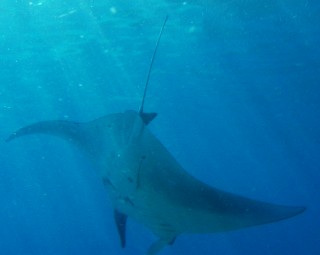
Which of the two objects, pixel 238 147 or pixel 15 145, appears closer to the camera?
pixel 15 145

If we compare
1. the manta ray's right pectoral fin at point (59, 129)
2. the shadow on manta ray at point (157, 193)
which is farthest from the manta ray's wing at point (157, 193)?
the manta ray's right pectoral fin at point (59, 129)

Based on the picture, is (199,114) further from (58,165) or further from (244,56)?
(58,165)

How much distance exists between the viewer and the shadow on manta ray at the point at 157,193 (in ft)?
13.9

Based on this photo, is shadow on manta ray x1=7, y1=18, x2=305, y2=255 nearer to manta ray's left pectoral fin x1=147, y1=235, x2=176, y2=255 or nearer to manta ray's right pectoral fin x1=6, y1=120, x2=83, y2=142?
manta ray's left pectoral fin x1=147, y1=235, x2=176, y2=255

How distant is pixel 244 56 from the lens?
723 inches

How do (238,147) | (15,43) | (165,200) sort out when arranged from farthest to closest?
(238,147)
(15,43)
(165,200)

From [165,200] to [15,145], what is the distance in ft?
142

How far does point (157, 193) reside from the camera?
4465mm

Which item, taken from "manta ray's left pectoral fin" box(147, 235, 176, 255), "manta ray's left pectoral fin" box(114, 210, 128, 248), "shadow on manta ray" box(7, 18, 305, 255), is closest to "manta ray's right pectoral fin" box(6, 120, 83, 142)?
"shadow on manta ray" box(7, 18, 305, 255)

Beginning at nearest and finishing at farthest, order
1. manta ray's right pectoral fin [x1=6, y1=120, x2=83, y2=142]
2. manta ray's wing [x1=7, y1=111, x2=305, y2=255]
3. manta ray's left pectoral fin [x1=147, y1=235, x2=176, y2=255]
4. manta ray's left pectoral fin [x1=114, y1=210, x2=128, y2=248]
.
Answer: manta ray's wing [x1=7, y1=111, x2=305, y2=255] < manta ray's left pectoral fin [x1=147, y1=235, x2=176, y2=255] < manta ray's left pectoral fin [x1=114, y1=210, x2=128, y2=248] < manta ray's right pectoral fin [x1=6, y1=120, x2=83, y2=142]

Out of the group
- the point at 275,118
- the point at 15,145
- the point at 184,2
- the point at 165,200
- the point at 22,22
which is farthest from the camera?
the point at 15,145

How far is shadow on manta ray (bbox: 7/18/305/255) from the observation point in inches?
167

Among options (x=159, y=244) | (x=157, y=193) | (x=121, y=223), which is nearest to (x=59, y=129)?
(x=121, y=223)

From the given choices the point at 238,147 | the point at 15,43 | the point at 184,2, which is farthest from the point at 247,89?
the point at 238,147
